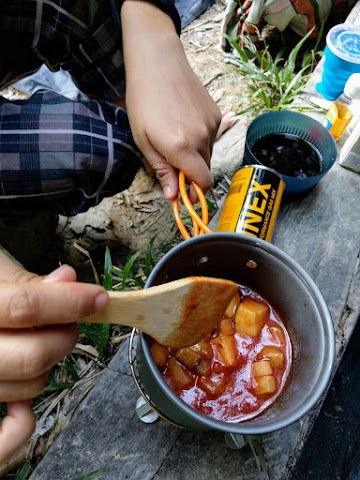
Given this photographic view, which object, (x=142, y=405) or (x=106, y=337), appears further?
(x=106, y=337)

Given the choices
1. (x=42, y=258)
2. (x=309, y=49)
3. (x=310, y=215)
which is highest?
(x=309, y=49)

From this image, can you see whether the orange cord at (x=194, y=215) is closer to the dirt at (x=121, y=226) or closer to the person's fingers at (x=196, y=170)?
the person's fingers at (x=196, y=170)

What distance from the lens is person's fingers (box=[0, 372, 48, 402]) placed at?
2.25ft

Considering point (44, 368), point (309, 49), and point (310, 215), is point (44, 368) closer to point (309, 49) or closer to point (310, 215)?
point (310, 215)

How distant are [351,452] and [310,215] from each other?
820 mm

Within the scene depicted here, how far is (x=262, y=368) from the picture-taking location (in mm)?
860

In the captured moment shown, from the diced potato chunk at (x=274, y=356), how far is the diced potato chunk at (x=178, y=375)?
17 centimetres

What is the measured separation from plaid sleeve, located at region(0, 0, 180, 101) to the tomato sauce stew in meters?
0.83

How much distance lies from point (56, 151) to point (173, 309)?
59 centimetres

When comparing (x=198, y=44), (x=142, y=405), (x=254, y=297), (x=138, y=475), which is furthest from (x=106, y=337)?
(x=198, y=44)

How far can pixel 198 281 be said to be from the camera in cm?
71

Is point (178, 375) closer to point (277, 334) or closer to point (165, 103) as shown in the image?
point (277, 334)

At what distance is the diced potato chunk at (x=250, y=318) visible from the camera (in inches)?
35.9

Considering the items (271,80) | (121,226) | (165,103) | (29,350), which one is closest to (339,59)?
(271,80)
